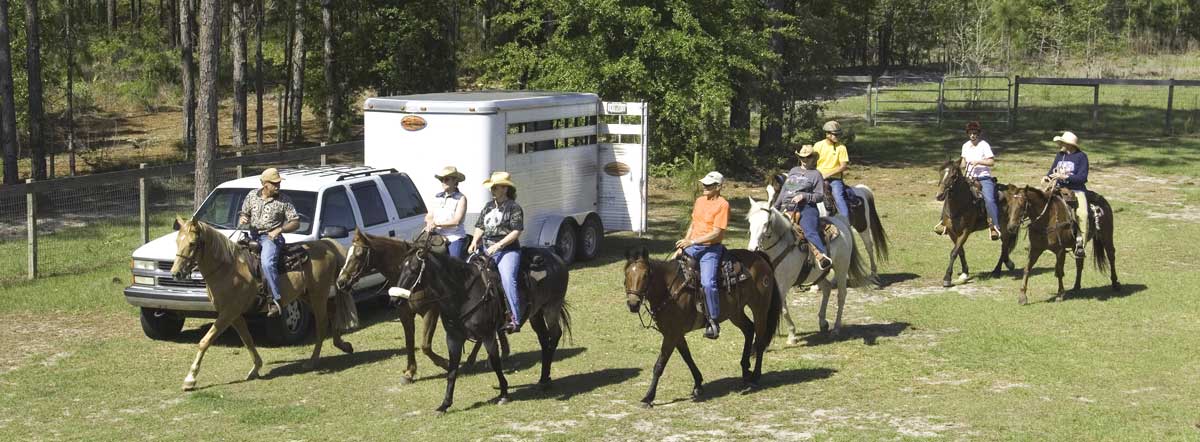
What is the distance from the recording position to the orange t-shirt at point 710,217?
1066 centimetres

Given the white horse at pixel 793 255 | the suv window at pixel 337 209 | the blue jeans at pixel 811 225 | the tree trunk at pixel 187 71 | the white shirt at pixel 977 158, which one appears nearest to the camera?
the white horse at pixel 793 255

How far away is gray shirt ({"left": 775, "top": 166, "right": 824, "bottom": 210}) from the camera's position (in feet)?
43.3

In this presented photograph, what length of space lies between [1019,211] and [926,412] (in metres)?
6.11

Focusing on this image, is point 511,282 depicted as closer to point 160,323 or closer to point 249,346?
point 249,346

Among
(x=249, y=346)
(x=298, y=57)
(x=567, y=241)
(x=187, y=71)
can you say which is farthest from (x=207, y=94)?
(x=298, y=57)

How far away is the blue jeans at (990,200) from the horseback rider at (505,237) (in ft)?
27.8

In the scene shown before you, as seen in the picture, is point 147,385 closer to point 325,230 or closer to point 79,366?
point 79,366

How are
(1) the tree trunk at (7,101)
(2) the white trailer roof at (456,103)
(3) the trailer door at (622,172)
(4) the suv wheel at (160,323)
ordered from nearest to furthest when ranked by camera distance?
(4) the suv wheel at (160,323) < (2) the white trailer roof at (456,103) < (3) the trailer door at (622,172) < (1) the tree trunk at (7,101)

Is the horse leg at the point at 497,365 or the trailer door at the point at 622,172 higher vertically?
the trailer door at the point at 622,172

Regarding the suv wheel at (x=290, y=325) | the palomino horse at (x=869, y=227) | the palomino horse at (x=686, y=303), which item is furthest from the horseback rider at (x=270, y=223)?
the palomino horse at (x=869, y=227)

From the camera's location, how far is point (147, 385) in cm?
1173

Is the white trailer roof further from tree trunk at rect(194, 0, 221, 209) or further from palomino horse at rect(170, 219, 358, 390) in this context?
palomino horse at rect(170, 219, 358, 390)

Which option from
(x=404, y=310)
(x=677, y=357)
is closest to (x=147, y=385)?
(x=404, y=310)

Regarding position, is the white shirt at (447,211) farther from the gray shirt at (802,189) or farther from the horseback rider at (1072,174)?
the horseback rider at (1072,174)
